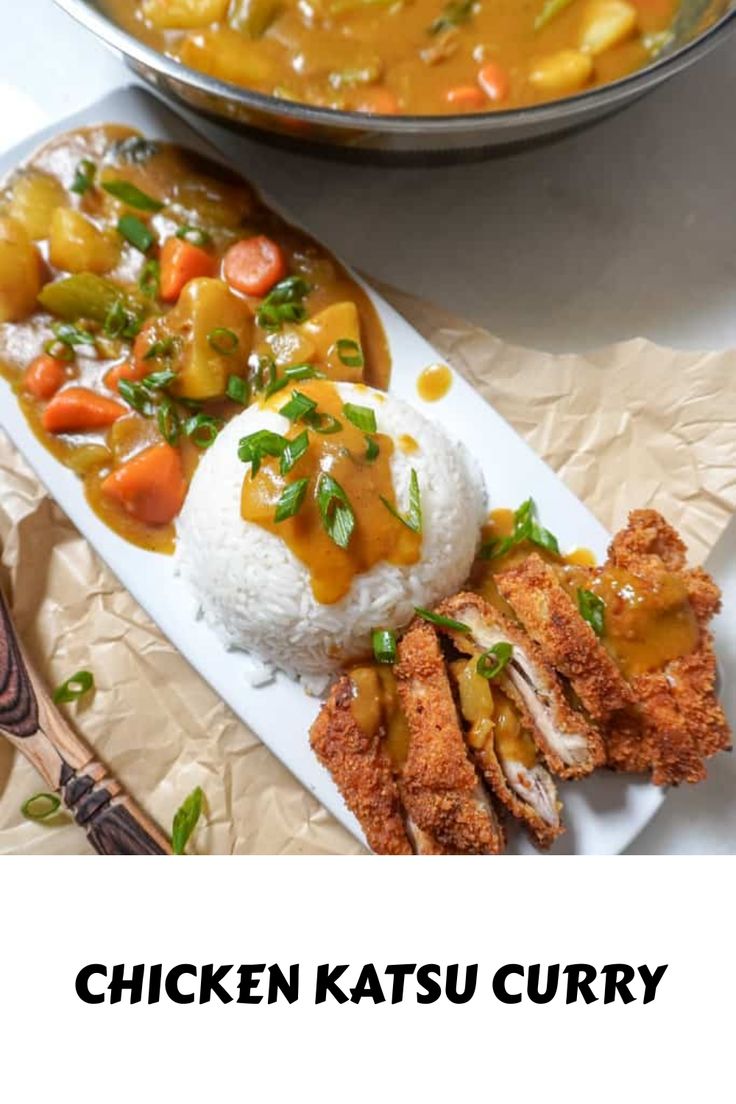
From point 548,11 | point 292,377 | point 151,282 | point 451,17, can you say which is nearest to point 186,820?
point 292,377

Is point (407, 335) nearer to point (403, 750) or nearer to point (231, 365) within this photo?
point (231, 365)

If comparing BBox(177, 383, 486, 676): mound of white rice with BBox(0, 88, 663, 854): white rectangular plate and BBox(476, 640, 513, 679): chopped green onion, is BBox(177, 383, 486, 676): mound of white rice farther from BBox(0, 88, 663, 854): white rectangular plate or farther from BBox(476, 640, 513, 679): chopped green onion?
BBox(476, 640, 513, 679): chopped green onion

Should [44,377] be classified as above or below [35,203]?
below

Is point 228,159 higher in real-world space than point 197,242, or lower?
higher

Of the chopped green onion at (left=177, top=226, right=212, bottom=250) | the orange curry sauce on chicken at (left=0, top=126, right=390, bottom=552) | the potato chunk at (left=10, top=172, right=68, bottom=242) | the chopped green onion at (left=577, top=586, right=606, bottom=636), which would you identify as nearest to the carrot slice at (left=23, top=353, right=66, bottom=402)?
the orange curry sauce on chicken at (left=0, top=126, right=390, bottom=552)

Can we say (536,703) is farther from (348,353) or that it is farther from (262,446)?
(348,353)

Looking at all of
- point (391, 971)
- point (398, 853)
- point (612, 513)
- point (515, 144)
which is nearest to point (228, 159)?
point (515, 144)
